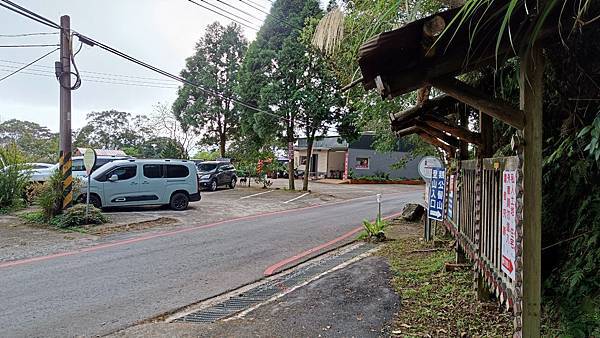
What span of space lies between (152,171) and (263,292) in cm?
995

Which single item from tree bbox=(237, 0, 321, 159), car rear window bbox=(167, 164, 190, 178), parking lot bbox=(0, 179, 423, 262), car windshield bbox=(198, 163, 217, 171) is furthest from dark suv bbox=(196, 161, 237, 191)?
A: car rear window bbox=(167, 164, 190, 178)

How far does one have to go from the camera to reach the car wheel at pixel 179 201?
14812 millimetres

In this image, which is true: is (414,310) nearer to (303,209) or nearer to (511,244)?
(511,244)

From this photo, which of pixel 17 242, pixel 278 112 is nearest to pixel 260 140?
pixel 278 112

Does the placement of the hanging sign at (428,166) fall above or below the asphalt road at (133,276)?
above

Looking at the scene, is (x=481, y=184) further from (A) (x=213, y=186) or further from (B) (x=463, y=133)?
(A) (x=213, y=186)

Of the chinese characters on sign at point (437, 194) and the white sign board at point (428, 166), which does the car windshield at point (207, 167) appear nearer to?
the white sign board at point (428, 166)

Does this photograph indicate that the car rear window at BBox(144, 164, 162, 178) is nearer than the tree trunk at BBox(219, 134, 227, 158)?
Yes

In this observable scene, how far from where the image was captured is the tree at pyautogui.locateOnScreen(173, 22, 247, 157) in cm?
3158

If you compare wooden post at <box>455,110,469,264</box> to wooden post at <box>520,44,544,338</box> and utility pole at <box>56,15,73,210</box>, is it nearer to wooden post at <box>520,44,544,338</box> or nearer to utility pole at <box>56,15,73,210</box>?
wooden post at <box>520,44,544,338</box>

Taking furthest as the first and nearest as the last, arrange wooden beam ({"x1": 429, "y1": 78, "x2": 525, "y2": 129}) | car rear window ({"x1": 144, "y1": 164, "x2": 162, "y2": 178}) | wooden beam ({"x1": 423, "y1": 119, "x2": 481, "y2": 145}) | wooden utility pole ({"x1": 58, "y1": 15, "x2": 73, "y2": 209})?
car rear window ({"x1": 144, "y1": 164, "x2": 162, "y2": 178}) < wooden utility pole ({"x1": 58, "y1": 15, "x2": 73, "y2": 209}) < wooden beam ({"x1": 423, "y1": 119, "x2": 481, "y2": 145}) < wooden beam ({"x1": 429, "y1": 78, "x2": 525, "y2": 129})

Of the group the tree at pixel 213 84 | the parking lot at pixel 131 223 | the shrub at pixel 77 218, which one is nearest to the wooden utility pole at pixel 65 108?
the shrub at pixel 77 218

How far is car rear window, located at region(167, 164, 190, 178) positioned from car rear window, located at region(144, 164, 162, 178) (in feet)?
1.17

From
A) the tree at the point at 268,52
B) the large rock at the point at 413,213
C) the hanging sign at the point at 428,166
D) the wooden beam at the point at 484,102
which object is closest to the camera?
the wooden beam at the point at 484,102
